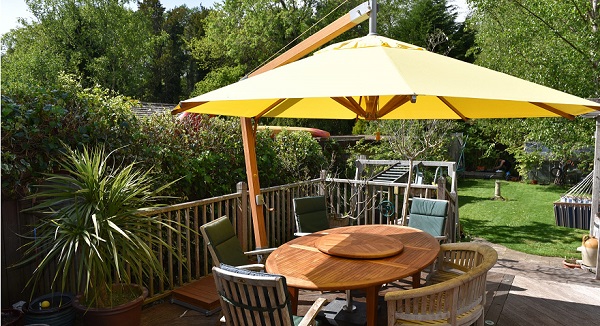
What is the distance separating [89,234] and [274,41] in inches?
830

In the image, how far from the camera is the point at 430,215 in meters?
4.84

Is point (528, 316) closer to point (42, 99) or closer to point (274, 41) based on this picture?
point (42, 99)

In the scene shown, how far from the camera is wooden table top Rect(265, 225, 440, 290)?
2840 millimetres

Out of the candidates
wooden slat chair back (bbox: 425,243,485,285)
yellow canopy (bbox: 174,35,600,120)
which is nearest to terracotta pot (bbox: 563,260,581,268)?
wooden slat chair back (bbox: 425,243,485,285)

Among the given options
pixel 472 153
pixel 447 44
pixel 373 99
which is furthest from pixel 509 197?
pixel 447 44

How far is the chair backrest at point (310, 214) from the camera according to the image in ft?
16.4

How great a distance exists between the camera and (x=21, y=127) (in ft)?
11.8

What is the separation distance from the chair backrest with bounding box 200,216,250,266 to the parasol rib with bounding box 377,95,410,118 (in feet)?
5.99

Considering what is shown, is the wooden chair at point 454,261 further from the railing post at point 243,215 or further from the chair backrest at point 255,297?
the railing post at point 243,215

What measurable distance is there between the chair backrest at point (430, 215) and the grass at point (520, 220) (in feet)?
10.4

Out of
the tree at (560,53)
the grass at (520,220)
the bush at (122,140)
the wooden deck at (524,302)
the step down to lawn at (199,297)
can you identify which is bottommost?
the grass at (520,220)

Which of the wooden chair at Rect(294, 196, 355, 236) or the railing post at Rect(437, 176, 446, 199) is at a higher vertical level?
the railing post at Rect(437, 176, 446, 199)

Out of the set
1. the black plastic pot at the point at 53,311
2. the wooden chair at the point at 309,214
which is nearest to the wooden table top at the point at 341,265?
the wooden chair at the point at 309,214

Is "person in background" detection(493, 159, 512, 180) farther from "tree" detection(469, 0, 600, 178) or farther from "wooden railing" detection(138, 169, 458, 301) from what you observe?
"wooden railing" detection(138, 169, 458, 301)
